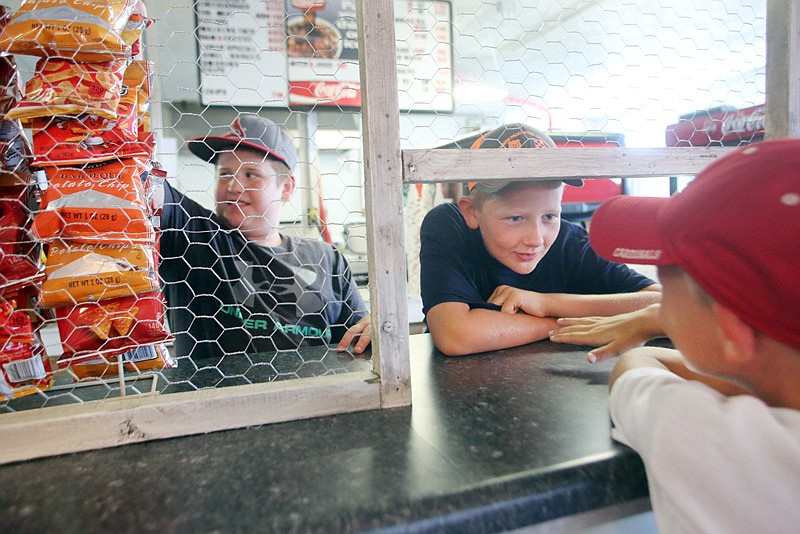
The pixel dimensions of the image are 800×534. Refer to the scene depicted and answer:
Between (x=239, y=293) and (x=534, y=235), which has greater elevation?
(x=534, y=235)

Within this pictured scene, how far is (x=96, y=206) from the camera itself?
0.71 m

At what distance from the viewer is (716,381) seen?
0.69 meters

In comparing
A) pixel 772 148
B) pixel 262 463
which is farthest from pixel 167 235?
pixel 772 148

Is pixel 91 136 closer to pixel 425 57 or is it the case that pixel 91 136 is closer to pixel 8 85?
pixel 8 85

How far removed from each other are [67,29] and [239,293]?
0.87 meters

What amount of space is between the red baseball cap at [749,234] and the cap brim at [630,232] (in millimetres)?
42

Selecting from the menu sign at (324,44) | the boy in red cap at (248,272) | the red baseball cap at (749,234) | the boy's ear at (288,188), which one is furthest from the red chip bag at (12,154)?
the menu sign at (324,44)

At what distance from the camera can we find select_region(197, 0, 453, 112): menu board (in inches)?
56.6

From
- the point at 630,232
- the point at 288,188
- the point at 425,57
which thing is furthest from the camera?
the point at 425,57

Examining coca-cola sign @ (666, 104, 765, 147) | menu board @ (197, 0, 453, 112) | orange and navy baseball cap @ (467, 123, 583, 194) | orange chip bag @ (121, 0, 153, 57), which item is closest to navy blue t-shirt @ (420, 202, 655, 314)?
orange and navy baseball cap @ (467, 123, 583, 194)

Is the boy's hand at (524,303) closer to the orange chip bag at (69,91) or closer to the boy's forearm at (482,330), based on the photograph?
the boy's forearm at (482,330)

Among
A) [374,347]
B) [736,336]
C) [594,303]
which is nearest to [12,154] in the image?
[374,347]

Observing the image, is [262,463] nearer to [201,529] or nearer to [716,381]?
[201,529]

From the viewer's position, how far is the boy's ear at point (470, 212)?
1493 millimetres
